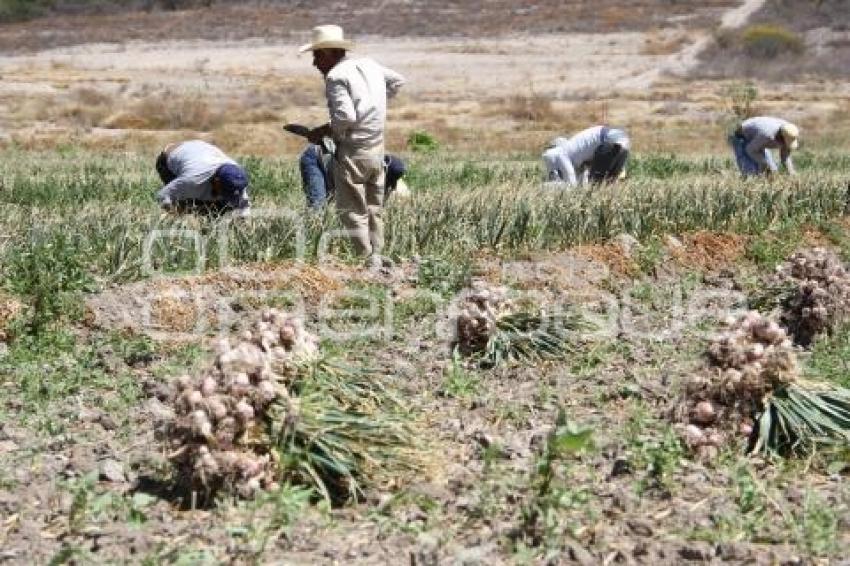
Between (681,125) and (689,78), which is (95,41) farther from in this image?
(681,125)

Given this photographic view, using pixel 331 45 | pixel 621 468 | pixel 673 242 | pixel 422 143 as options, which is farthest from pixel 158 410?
pixel 422 143

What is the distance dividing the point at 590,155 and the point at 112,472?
270 inches

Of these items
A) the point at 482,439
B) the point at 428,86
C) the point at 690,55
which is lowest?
the point at 428,86

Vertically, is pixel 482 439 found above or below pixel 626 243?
above

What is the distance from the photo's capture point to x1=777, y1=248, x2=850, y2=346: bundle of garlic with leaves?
20.8ft

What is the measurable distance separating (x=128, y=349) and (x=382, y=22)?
167 feet

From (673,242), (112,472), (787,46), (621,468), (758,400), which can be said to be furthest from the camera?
(787,46)

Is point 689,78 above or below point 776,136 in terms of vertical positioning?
below

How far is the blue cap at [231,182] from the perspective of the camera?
818 centimetres

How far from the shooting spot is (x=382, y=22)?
55.4m

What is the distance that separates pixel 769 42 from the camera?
45312 millimetres

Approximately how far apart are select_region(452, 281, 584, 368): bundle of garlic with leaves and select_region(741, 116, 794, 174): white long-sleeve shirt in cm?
576

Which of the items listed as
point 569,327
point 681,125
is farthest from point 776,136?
point 681,125

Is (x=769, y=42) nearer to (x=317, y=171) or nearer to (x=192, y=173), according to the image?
(x=317, y=171)
